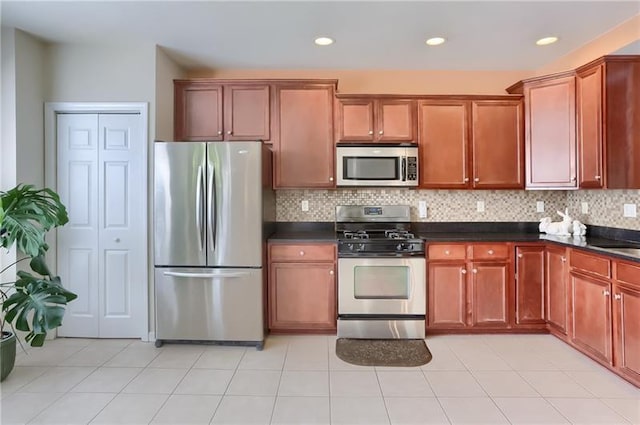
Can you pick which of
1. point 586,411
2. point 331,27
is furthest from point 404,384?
point 331,27

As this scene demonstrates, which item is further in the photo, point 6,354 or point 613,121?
point 613,121

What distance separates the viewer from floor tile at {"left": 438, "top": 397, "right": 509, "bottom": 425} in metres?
1.99

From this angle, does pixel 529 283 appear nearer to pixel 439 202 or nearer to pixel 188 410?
pixel 439 202

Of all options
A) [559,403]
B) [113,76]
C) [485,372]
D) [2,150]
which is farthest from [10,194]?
[559,403]

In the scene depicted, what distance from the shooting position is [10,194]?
93.0 inches

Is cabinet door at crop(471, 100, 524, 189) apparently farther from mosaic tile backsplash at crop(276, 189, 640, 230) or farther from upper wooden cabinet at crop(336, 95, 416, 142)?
upper wooden cabinet at crop(336, 95, 416, 142)

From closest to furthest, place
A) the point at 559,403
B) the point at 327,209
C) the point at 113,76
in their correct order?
the point at 559,403 → the point at 113,76 → the point at 327,209

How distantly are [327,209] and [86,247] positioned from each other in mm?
2237

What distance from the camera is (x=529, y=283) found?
3158 millimetres

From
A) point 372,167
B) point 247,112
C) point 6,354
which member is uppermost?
point 247,112

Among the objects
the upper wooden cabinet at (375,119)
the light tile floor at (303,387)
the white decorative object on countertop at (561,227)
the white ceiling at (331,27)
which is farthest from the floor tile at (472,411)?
the white ceiling at (331,27)

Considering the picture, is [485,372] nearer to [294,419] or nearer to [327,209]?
[294,419]

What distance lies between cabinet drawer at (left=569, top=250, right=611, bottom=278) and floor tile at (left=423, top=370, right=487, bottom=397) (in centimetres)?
117

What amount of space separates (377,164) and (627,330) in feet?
7.14
